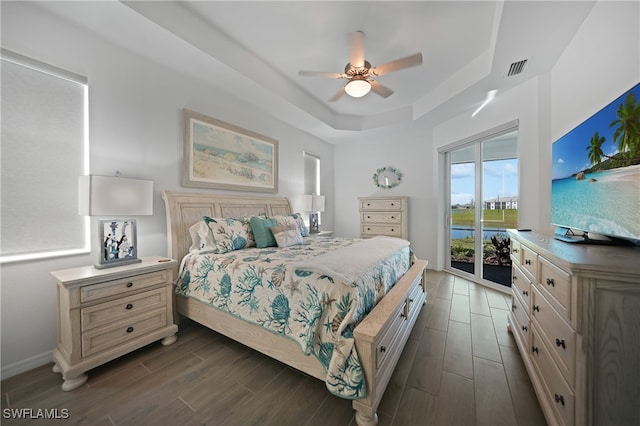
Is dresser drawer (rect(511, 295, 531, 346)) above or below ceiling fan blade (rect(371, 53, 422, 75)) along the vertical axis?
below

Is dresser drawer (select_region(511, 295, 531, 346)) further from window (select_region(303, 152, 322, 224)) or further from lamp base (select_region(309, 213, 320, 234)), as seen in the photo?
window (select_region(303, 152, 322, 224))

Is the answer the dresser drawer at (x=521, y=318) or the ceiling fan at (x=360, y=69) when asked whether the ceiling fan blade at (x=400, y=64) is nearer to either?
the ceiling fan at (x=360, y=69)

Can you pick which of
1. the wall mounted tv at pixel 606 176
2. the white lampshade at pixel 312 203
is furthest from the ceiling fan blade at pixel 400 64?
the white lampshade at pixel 312 203

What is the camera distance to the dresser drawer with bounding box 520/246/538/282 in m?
1.53

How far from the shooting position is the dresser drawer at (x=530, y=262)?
1533 mm

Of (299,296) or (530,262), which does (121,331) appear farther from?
(530,262)

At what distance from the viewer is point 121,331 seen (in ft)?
5.87

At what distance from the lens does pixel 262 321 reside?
1695mm

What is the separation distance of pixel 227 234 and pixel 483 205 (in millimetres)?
3730

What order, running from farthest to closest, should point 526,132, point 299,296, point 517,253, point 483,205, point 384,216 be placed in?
point 384,216, point 483,205, point 526,132, point 517,253, point 299,296

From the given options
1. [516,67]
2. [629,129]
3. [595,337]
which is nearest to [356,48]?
[516,67]

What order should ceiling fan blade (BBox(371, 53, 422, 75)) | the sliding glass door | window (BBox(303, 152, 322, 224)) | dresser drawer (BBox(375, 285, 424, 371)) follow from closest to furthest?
dresser drawer (BBox(375, 285, 424, 371))
ceiling fan blade (BBox(371, 53, 422, 75))
the sliding glass door
window (BBox(303, 152, 322, 224))

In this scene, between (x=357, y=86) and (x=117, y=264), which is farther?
(x=357, y=86)

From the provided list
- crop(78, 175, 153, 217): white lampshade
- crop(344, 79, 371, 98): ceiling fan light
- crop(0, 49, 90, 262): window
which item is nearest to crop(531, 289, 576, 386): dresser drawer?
crop(344, 79, 371, 98): ceiling fan light
